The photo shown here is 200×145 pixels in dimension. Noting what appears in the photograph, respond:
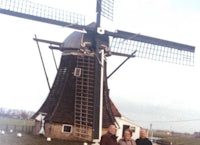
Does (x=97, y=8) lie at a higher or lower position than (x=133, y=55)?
higher

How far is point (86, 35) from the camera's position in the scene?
21.8 m

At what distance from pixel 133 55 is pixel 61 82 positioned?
4020 mm

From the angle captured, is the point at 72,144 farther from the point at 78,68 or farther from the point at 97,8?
the point at 97,8

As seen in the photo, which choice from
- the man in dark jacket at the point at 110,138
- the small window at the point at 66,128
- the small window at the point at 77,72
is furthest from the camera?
the small window at the point at 66,128

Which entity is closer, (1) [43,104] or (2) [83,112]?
(2) [83,112]

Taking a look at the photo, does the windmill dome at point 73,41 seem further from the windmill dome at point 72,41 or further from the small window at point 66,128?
the small window at point 66,128

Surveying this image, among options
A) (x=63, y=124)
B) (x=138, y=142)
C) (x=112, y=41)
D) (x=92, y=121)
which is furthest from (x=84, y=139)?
(x=138, y=142)

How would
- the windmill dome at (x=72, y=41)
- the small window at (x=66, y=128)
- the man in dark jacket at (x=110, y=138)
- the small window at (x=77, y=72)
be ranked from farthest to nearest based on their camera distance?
the small window at (x=66, y=128), the windmill dome at (x=72, y=41), the small window at (x=77, y=72), the man in dark jacket at (x=110, y=138)

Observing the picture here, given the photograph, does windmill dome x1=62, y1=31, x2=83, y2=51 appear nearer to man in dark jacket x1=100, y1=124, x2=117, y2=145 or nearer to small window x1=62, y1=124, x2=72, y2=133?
small window x1=62, y1=124, x2=72, y2=133

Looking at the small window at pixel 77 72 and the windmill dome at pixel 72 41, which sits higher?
the windmill dome at pixel 72 41

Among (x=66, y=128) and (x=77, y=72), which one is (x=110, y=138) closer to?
(x=77, y=72)

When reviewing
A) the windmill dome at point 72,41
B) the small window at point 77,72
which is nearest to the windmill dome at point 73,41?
the windmill dome at point 72,41

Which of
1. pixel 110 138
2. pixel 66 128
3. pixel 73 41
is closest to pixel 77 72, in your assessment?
pixel 73 41

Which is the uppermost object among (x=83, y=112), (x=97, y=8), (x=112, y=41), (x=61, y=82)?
(x=97, y=8)
